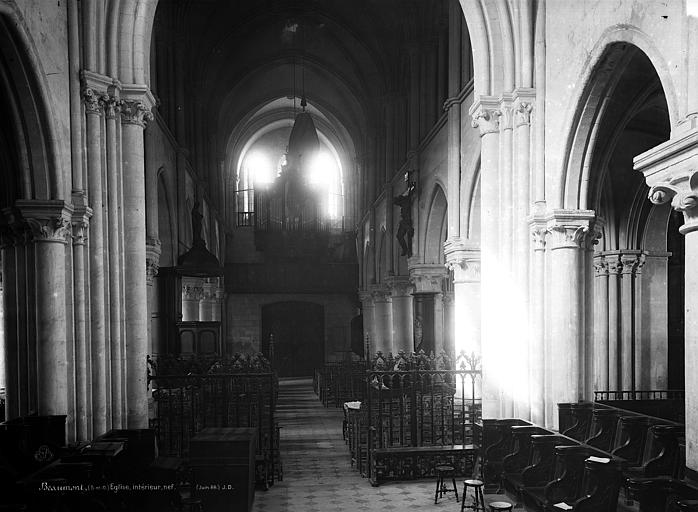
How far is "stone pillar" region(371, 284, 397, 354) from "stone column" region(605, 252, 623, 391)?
10.8 meters

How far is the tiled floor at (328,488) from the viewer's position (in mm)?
8055

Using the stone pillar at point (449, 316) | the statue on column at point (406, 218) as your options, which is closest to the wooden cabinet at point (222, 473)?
the statue on column at point (406, 218)

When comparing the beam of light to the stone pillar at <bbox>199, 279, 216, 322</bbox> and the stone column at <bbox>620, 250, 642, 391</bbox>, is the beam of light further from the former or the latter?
the stone column at <bbox>620, 250, 642, 391</bbox>

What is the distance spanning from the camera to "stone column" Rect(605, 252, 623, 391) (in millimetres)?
14016

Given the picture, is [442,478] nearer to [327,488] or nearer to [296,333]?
[327,488]

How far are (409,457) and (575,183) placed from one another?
4338 mm

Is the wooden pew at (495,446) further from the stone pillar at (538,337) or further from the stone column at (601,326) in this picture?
the stone column at (601,326)

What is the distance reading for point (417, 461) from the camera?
9.17m

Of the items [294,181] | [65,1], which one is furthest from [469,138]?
[294,181]

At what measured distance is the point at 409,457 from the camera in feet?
30.0

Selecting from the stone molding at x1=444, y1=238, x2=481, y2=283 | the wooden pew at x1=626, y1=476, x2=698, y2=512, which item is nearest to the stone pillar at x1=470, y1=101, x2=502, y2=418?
the stone molding at x1=444, y1=238, x2=481, y2=283

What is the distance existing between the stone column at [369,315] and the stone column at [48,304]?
707 inches

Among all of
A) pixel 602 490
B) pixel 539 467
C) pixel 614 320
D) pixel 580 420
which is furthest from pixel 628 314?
pixel 602 490

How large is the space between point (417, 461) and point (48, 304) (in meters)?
5.18
